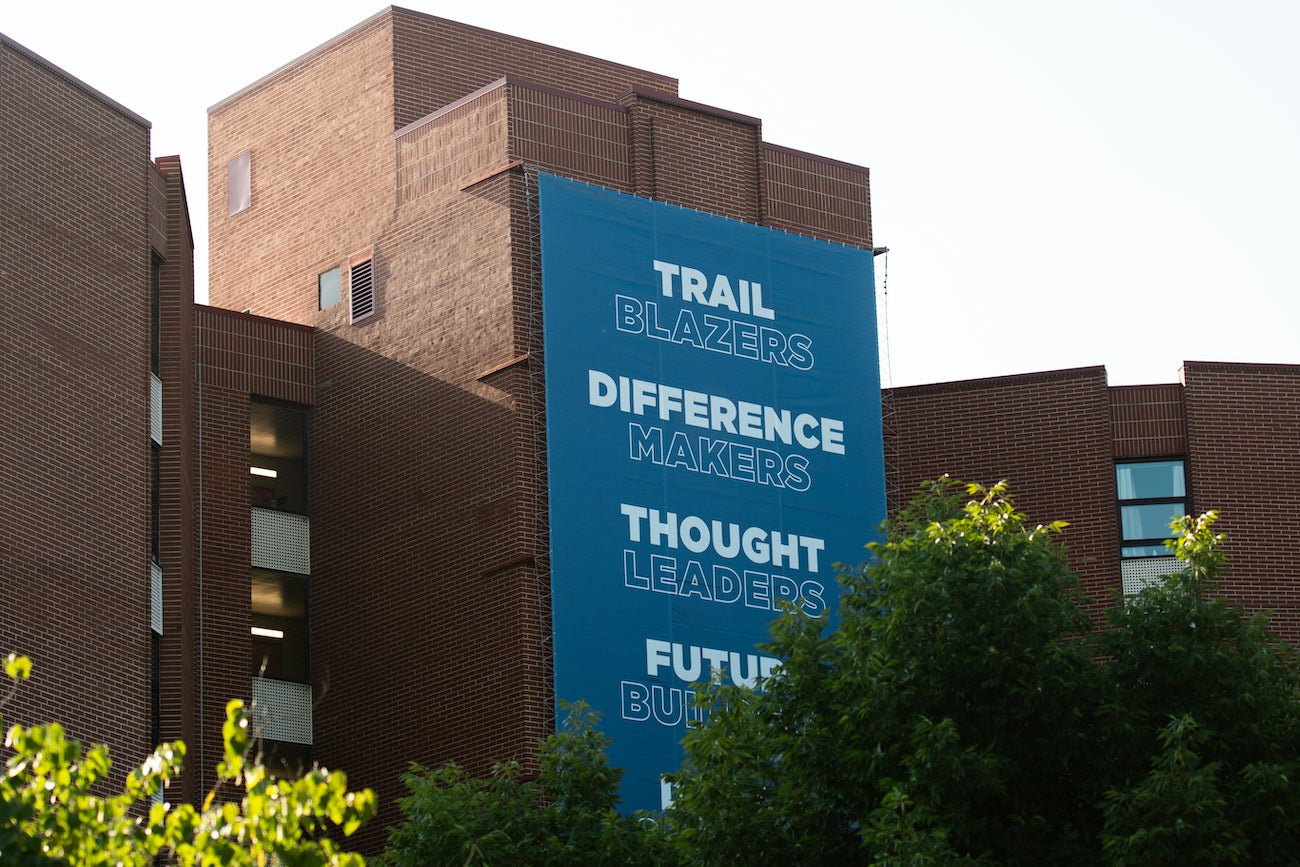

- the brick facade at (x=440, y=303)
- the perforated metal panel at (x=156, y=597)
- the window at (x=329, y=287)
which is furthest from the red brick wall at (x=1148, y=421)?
the perforated metal panel at (x=156, y=597)

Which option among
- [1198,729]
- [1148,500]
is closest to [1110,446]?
[1148,500]

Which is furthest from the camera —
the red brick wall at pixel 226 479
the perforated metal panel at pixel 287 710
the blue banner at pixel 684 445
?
the perforated metal panel at pixel 287 710

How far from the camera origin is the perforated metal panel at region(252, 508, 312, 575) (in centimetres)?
4144

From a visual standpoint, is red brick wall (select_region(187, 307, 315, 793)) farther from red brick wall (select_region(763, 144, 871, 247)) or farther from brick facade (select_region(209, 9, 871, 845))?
red brick wall (select_region(763, 144, 871, 247))

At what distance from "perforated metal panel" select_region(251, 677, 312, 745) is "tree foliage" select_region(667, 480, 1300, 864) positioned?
51.3 feet

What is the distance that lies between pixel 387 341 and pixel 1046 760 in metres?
19.7

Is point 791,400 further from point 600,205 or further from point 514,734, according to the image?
point 514,734

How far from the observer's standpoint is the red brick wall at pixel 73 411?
98.5 feet

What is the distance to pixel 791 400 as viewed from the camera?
133 ft

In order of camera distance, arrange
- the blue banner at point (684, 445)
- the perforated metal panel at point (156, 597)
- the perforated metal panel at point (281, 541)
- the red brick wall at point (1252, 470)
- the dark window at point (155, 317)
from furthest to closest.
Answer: the red brick wall at point (1252, 470) < the perforated metal panel at point (281, 541) < the blue banner at point (684, 445) < the dark window at point (155, 317) < the perforated metal panel at point (156, 597)

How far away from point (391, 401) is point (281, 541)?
11.4 feet

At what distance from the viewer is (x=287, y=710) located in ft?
133

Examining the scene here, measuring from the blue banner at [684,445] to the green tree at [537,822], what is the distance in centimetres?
614

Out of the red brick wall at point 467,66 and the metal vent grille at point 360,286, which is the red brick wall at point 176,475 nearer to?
the metal vent grille at point 360,286
